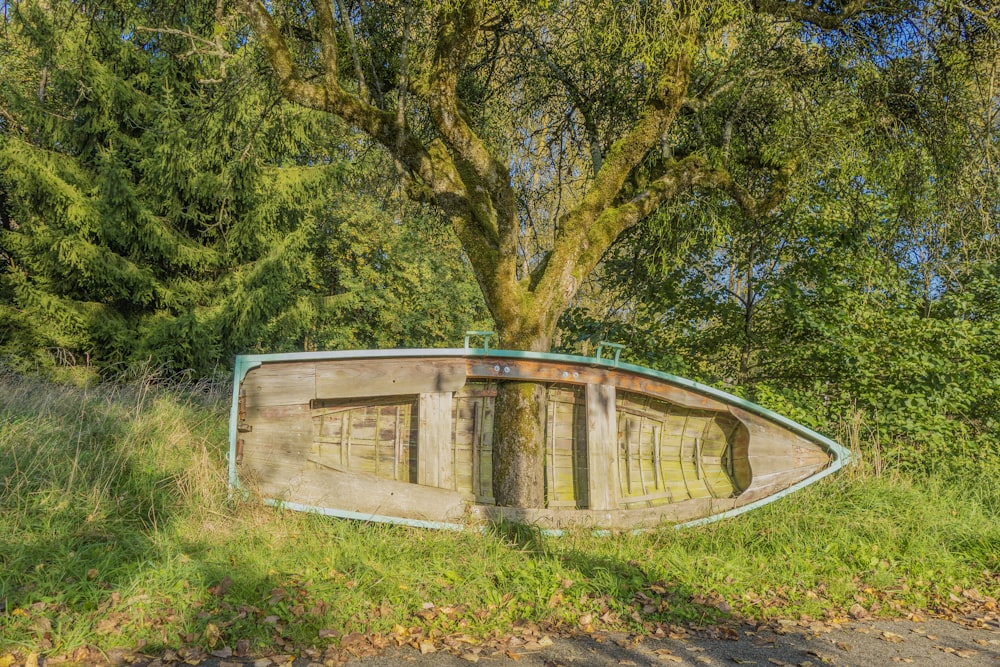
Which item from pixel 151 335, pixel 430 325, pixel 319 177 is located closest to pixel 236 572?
pixel 151 335

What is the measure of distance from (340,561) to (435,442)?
158cm

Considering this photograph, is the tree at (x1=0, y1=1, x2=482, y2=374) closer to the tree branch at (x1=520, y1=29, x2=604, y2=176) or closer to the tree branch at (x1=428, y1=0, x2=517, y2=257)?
the tree branch at (x1=520, y1=29, x2=604, y2=176)

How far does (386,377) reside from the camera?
6621 millimetres

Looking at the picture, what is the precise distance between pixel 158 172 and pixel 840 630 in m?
12.5

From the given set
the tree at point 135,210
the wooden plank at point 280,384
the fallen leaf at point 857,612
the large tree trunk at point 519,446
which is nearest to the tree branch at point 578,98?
the large tree trunk at point 519,446

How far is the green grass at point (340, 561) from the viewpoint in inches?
175

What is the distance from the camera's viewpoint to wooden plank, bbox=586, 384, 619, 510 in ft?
22.7

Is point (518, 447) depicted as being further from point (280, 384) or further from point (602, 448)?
point (280, 384)

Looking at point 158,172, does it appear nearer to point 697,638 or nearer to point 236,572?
point 236,572

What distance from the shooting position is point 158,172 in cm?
1314

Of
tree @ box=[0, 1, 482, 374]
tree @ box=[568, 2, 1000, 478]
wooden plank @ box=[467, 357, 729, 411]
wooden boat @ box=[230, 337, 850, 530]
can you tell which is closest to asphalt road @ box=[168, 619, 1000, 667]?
wooden boat @ box=[230, 337, 850, 530]

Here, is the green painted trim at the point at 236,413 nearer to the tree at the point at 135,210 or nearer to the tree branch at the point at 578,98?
the tree branch at the point at 578,98

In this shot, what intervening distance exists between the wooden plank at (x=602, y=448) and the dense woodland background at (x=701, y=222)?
275 cm

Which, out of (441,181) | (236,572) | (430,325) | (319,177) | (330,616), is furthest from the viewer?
(430,325)
